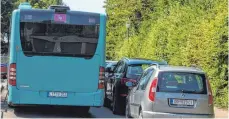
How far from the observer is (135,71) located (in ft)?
52.6

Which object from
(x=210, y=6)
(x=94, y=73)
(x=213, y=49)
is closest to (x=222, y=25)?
(x=213, y=49)

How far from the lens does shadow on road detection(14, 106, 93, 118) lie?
15.1m

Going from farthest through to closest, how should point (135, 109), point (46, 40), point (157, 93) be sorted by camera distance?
point (46, 40)
point (135, 109)
point (157, 93)

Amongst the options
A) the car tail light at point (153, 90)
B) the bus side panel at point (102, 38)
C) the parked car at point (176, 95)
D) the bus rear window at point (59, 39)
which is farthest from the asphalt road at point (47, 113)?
the car tail light at point (153, 90)

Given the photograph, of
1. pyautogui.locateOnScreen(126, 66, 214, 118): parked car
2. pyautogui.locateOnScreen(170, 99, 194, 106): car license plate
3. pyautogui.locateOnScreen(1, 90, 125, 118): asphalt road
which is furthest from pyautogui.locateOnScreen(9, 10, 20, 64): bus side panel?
pyautogui.locateOnScreen(170, 99, 194, 106): car license plate

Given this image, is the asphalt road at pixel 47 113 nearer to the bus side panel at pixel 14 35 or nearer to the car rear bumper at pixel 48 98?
the car rear bumper at pixel 48 98

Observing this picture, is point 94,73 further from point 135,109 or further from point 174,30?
point 174,30

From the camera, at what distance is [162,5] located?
3878cm

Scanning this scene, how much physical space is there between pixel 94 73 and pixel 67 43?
1.09m

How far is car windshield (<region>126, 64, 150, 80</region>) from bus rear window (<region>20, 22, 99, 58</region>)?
1.96 m

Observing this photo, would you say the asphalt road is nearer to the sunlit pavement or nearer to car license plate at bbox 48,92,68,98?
the sunlit pavement

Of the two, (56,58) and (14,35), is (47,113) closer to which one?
(56,58)

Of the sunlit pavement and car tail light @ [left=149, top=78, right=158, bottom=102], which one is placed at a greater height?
car tail light @ [left=149, top=78, right=158, bottom=102]

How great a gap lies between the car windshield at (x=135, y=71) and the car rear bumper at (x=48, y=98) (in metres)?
1.75
